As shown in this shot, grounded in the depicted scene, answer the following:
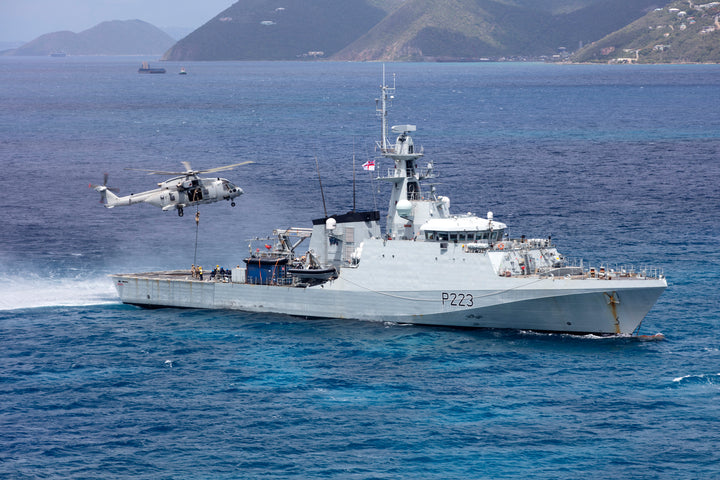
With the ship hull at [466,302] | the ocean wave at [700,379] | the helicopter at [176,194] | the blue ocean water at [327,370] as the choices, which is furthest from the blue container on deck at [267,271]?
the ocean wave at [700,379]

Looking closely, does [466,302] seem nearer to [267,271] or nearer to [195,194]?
[267,271]

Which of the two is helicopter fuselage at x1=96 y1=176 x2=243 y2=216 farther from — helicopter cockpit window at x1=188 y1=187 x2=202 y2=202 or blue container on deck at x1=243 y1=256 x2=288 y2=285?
blue container on deck at x1=243 y1=256 x2=288 y2=285

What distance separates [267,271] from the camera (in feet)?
207

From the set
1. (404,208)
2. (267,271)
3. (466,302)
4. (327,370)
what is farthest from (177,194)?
(466,302)

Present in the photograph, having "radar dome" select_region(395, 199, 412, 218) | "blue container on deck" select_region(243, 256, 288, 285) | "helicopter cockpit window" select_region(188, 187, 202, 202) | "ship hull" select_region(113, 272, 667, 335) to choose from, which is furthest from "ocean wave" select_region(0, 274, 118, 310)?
"radar dome" select_region(395, 199, 412, 218)

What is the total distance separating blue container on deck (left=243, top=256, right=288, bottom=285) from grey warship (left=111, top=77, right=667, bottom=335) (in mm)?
71

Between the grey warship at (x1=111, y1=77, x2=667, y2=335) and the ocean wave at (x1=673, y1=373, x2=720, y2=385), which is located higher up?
the grey warship at (x1=111, y1=77, x2=667, y2=335)

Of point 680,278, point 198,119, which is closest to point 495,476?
point 680,278

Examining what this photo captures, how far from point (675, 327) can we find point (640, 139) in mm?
100871

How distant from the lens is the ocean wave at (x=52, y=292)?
65.9 metres

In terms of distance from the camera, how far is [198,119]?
634 feet

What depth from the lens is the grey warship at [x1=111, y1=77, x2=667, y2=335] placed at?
5447 cm

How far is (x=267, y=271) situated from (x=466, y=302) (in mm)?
14345

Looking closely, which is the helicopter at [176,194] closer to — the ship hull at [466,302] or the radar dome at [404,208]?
the ship hull at [466,302]
